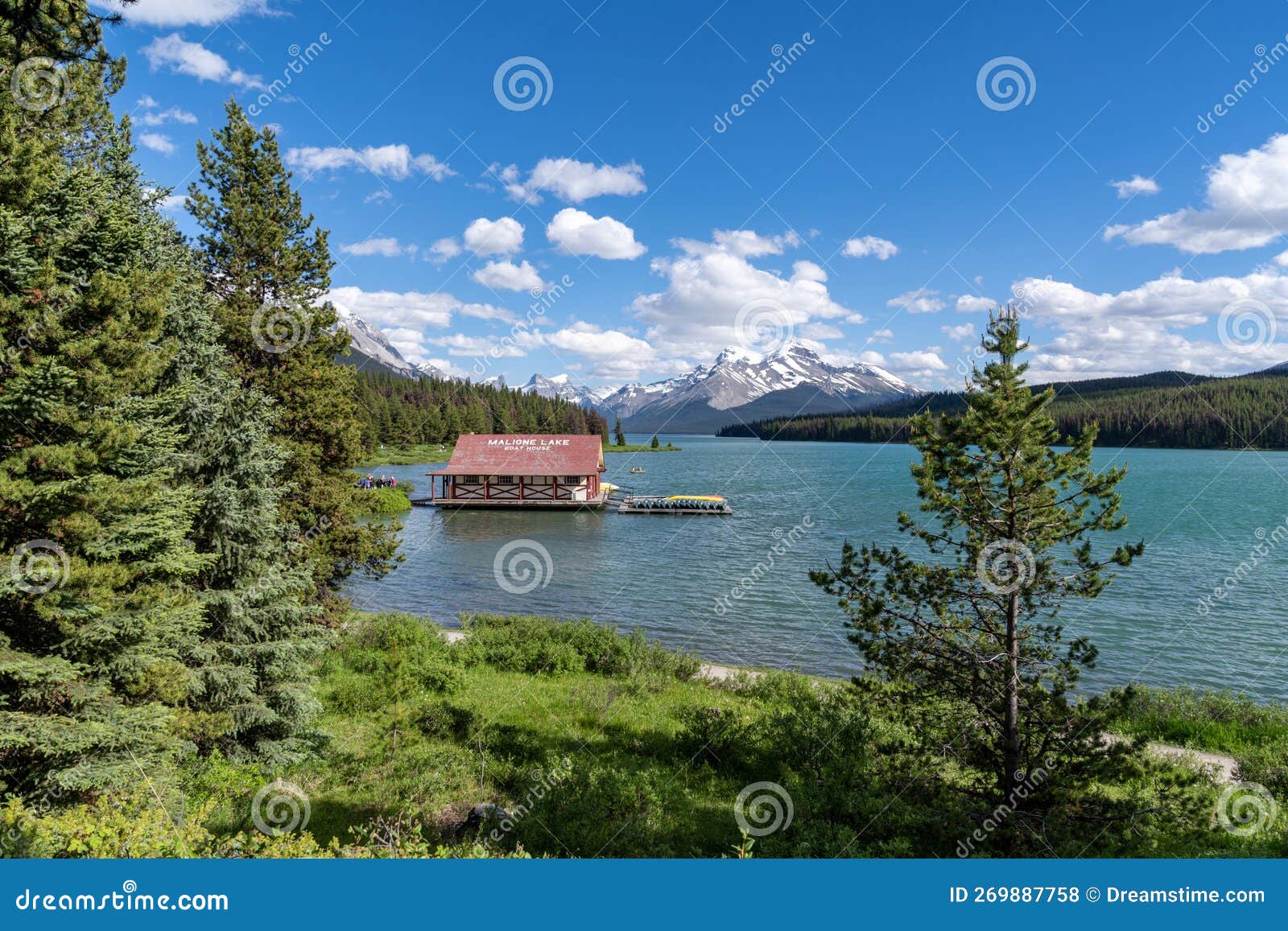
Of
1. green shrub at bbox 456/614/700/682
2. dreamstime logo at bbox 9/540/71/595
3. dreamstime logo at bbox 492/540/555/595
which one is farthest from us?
dreamstime logo at bbox 492/540/555/595

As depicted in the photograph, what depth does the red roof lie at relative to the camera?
64125 millimetres

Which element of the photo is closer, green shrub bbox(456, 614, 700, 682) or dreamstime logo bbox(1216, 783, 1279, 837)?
dreamstime logo bbox(1216, 783, 1279, 837)

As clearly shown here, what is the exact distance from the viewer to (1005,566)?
949 cm

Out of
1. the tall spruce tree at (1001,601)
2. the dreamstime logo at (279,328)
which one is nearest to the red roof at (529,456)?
the dreamstime logo at (279,328)

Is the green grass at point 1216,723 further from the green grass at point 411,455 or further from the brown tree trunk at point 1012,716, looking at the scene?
the green grass at point 411,455

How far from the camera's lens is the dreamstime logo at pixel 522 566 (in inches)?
1385
